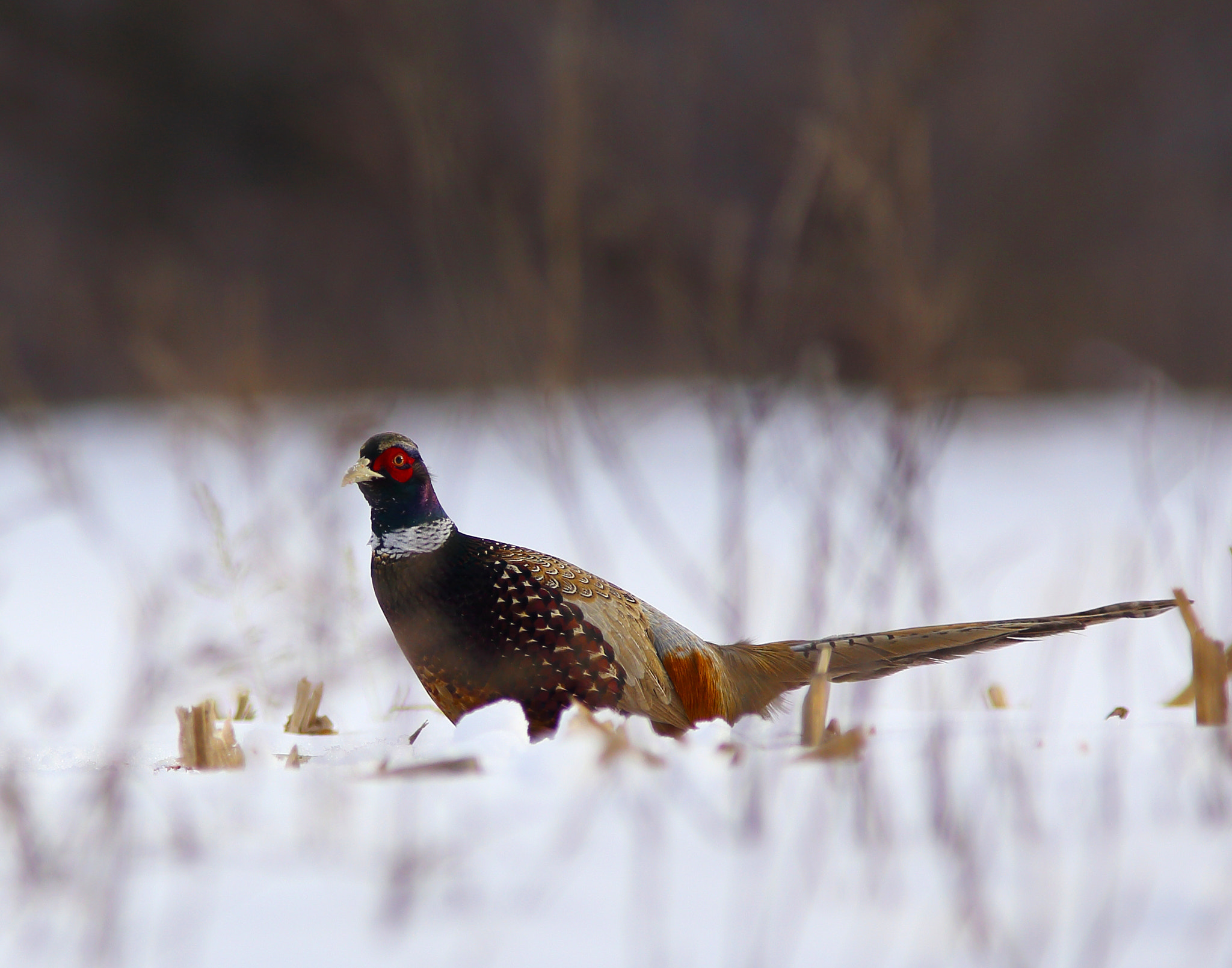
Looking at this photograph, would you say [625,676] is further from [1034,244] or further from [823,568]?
[1034,244]

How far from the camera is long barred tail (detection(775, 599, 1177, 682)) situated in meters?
2.41

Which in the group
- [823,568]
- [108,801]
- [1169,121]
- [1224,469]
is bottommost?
[108,801]

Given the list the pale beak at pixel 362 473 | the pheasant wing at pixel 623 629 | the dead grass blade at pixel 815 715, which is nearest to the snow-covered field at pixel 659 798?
the dead grass blade at pixel 815 715

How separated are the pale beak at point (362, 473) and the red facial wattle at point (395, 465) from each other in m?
0.01

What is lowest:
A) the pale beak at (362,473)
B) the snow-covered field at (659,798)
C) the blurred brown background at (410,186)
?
the snow-covered field at (659,798)

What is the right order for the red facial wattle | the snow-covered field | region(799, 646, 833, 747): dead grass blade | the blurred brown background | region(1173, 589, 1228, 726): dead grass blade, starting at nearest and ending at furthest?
the snow-covered field, region(799, 646, 833, 747): dead grass blade, region(1173, 589, 1228, 726): dead grass blade, the red facial wattle, the blurred brown background

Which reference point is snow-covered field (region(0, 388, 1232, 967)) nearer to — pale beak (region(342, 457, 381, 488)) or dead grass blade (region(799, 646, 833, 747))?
dead grass blade (region(799, 646, 833, 747))

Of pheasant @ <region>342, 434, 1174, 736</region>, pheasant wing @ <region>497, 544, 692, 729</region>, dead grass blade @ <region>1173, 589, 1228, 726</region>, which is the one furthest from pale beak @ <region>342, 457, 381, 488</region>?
dead grass blade @ <region>1173, 589, 1228, 726</region>

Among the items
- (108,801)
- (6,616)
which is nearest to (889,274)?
(108,801)

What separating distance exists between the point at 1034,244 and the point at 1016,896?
43.8 ft

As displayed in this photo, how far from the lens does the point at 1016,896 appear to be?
146 centimetres

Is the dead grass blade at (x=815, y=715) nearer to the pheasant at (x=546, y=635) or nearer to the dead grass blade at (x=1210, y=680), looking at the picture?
the pheasant at (x=546, y=635)

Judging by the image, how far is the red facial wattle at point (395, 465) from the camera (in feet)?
8.34

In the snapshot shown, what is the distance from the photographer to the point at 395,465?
255 centimetres
